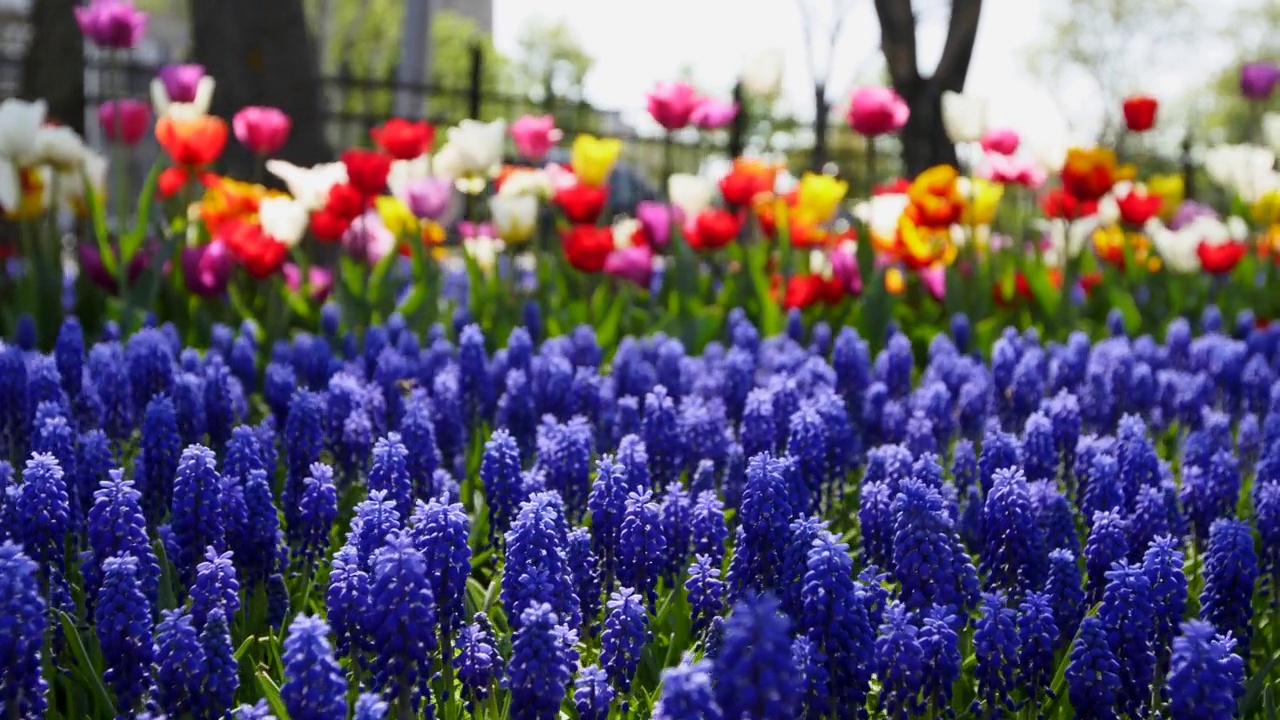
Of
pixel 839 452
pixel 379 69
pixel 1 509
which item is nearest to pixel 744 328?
pixel 839 452

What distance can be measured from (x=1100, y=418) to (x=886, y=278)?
2.30 metres

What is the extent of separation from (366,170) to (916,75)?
8.06 metres

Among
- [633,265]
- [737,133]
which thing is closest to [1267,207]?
[633,265]

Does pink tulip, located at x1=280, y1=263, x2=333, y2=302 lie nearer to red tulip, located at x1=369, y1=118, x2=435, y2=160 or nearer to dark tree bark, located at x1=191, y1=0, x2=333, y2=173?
red tulip, located at x1=369, y1=118, x2=435, y2=160

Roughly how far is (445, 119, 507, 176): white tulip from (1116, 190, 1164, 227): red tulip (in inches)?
121

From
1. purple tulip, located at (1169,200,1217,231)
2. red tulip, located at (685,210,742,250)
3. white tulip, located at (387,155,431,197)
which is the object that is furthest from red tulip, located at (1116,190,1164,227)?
purple tulip, located at (1169,200,1217,231)

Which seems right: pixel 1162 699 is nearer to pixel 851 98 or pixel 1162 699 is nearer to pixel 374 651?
pixel 374 651

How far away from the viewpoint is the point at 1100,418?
3533 millimetres

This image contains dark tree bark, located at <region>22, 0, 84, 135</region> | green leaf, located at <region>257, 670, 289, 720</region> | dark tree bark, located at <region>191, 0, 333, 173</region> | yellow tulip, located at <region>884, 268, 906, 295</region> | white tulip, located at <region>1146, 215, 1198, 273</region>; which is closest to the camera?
green leaf, located at <region>257, 670, 289, 720</region>

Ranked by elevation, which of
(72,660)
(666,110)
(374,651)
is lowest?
(72,660)

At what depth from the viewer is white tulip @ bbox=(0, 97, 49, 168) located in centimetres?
470

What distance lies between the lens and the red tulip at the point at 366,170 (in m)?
4.90

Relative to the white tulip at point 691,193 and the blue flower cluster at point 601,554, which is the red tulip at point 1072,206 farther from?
the blue flower cluster at point 601,554

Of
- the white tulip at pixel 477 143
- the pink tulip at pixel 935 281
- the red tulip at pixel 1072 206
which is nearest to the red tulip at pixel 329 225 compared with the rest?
the white tulip at pixel 477 143
